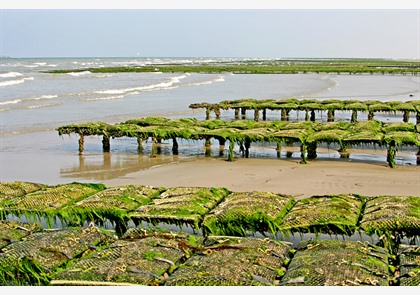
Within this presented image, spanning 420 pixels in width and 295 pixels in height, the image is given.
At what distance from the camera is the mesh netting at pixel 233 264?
777 cm

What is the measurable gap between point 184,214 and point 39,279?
3.45 m

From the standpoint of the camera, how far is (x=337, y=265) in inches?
323

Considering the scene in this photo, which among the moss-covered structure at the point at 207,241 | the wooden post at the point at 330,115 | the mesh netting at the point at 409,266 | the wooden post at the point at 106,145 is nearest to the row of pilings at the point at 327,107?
the wooden post at the point at 330,115

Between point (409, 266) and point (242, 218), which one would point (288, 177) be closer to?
point (242, 218)

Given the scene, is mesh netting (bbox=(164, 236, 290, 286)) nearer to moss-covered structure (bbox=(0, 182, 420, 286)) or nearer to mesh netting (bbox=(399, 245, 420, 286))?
moss-covered structure (bbox=(0, 182, 420, 286))

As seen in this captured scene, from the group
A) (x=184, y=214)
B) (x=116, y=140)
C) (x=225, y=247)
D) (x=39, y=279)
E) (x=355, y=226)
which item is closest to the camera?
(x=39, y=279)

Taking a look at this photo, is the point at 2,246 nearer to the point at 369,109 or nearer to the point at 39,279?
the point at 39,279

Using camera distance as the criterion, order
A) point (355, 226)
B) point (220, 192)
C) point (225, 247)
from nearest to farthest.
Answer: point (225, 247)
point (355, 226)
point (220, 192)

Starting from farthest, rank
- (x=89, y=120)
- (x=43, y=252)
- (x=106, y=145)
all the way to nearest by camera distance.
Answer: (x=89, y=120) → (x=106, y=145) → (x=43, y=252)

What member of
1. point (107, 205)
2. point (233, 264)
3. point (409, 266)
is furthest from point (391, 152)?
point (233, 264)

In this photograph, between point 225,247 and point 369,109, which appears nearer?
point 225,247

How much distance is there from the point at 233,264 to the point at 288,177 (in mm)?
9022

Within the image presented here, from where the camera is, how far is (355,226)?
10.4 metres

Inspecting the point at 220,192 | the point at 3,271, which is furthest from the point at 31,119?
the point at 3,271
